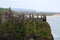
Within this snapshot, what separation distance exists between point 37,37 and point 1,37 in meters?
1.72

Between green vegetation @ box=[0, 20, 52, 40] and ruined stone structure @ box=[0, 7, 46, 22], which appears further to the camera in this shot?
ruined stone structure @ box=[0, 7, 46, 22]

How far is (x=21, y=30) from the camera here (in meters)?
12.8

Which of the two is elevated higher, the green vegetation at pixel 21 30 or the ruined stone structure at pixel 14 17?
the ruined stone structure at pixel 14 17

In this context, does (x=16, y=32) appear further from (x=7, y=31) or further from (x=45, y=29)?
(x=45, y=29)

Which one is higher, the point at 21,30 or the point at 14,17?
the point at 14,17

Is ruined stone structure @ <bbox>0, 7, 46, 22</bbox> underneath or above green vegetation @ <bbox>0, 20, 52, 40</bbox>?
above

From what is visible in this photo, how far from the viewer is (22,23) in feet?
43.0

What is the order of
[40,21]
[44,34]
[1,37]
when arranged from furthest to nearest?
[40,21], [44,34], [1,37]

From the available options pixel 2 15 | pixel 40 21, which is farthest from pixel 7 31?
pixel 40 21

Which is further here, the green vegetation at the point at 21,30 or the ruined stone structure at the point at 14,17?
the ruined stone structure at the point at 14,17

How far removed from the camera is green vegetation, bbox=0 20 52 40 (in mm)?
12602

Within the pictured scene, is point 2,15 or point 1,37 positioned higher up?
point 2,15

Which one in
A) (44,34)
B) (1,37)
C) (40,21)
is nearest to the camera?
(1,37)

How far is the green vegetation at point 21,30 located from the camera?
12602mm
